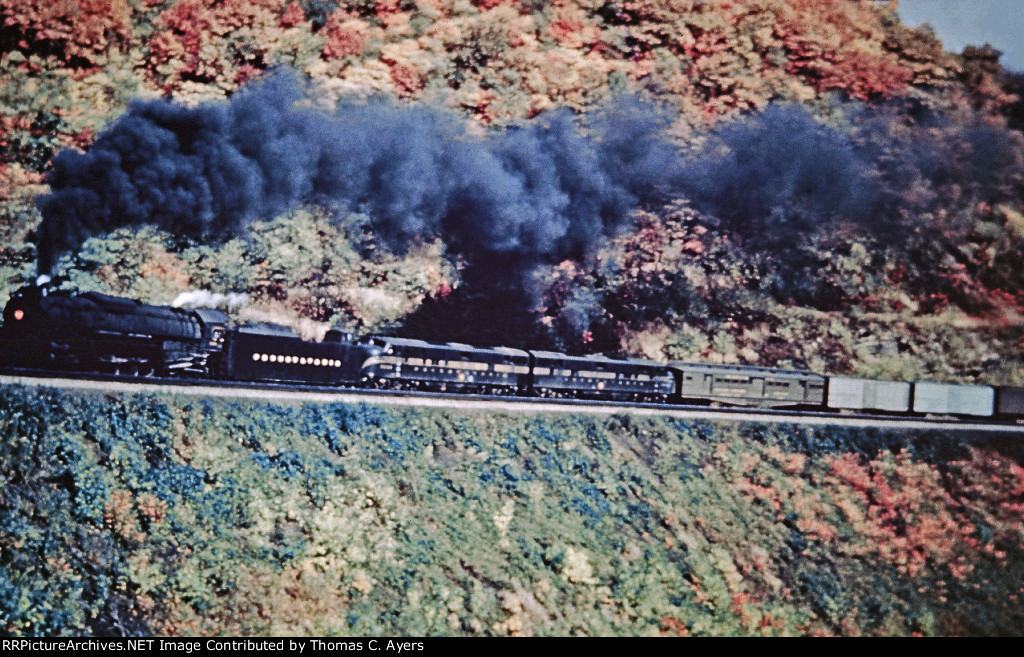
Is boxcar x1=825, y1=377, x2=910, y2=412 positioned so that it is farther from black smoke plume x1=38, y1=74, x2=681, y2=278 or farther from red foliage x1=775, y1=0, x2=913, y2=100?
red foliage x1=775, y1=0, x2=913, y2=100

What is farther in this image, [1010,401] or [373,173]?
[1010,401]

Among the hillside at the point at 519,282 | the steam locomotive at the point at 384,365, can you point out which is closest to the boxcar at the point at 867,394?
the steam locomotive at the point at 384,365

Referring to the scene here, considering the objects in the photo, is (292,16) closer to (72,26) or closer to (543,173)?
(72,26)

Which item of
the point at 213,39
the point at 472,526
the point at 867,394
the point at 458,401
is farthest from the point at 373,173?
the point at 867,394

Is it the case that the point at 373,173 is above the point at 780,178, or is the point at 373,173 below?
below

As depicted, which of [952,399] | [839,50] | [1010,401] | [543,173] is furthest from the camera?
[1010,401]

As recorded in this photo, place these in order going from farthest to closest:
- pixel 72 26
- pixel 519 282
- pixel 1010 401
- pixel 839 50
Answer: pixel 1010 401
pixel 839 50
pixel 519 282
pixel 72 26

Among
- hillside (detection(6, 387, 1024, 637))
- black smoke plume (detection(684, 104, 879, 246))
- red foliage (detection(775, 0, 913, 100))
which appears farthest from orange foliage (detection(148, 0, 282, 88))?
red foliage (detection(775, 0, 913, 100))

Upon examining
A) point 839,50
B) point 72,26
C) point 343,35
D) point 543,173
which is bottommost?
point 543,173

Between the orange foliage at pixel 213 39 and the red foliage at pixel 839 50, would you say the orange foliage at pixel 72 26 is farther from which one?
the red foliage at pixel 839 50
